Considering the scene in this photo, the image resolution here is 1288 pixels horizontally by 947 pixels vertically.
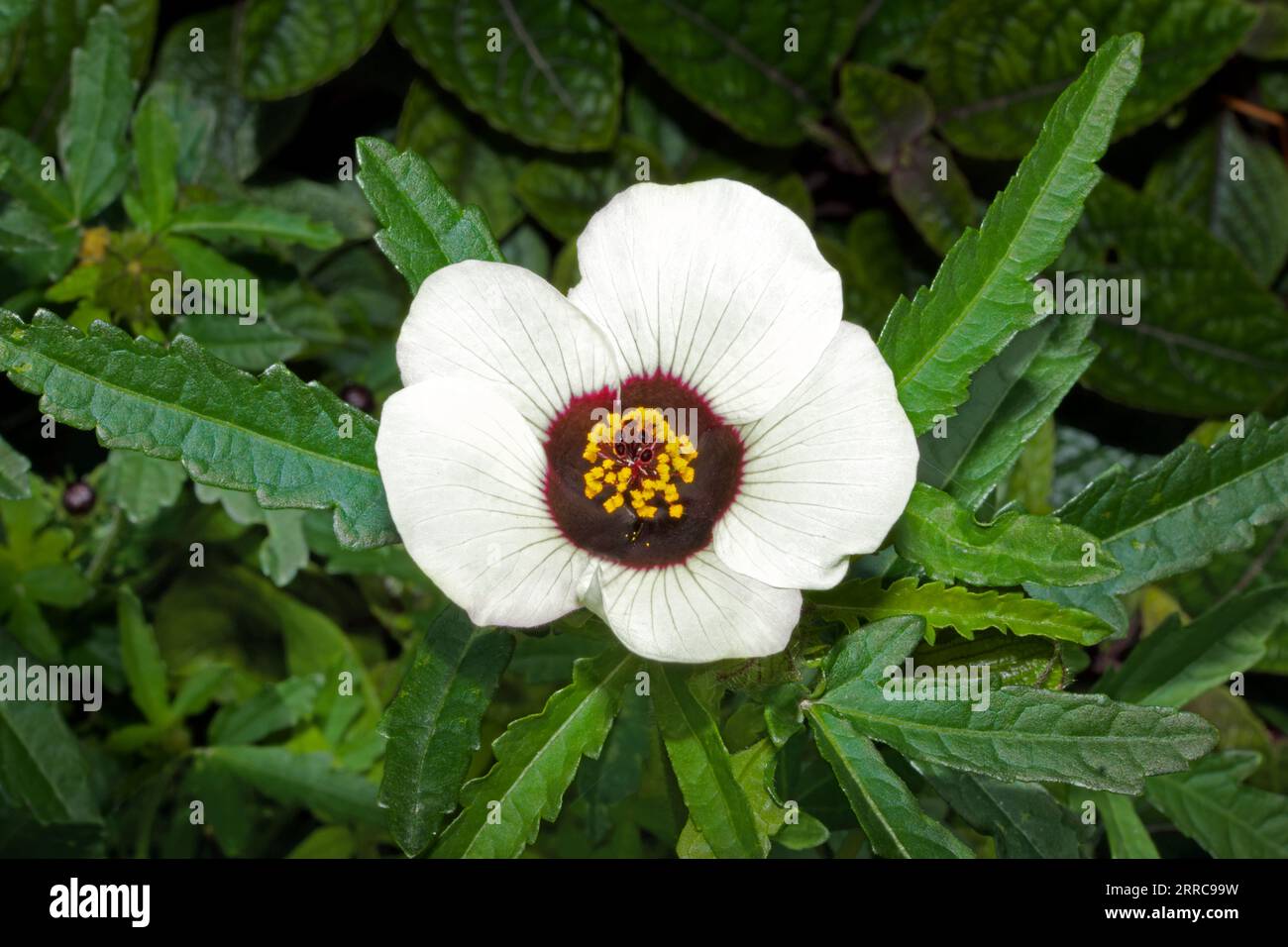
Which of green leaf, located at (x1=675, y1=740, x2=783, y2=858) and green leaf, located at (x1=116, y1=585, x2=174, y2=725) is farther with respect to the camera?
green leaf, located at (x1=116, y1=585, x2=174, y2=725)

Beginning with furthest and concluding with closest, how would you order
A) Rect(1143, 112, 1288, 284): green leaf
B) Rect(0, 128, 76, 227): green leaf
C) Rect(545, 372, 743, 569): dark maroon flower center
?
Rect(1143, 112, 1288, 284): green leaf → Rect(0, 128, 76, 227): green leaf → Rect(545, 372, 743, 569): dark maroon flower center

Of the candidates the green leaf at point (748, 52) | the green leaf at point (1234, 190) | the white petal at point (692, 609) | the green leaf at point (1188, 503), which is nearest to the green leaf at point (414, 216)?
the white petal at point (692, 609)

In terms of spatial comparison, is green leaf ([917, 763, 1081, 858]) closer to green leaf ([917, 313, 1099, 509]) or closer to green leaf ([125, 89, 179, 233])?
green leaf ([917, 313, 1099, 509])

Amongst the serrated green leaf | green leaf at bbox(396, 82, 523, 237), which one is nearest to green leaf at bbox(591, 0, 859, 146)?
green leaf at bbox(396, 82, 523, 237)

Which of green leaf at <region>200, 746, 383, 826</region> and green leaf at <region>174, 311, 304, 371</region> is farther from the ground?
green leaf at <region>174, 311, 304, 371</region>

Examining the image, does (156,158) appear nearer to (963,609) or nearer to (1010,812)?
(963,609)
